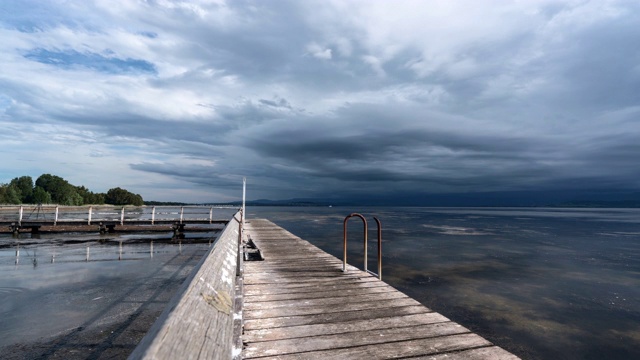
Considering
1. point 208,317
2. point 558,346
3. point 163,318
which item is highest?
point 163,318

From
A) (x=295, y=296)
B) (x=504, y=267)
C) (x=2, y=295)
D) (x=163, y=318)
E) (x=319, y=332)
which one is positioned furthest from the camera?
(x=504, y=267)

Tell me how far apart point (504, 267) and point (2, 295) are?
19.5 metres

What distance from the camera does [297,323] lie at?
4.36 meters

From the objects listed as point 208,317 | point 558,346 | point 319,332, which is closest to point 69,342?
point 319,332

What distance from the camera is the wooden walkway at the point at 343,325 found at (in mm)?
3566

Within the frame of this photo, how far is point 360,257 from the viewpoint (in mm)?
17156

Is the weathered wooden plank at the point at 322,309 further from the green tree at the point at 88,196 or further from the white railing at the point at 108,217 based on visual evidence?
the green tree at the point at 88,196

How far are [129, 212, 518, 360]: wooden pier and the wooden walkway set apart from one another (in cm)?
1

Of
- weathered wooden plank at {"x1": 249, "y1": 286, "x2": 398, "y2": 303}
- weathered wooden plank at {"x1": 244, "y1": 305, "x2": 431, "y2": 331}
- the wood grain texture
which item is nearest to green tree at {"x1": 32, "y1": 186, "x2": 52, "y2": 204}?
weathered wooden plank at {"x1": 249, "y1": 286, "x2": 398, "y2": 303}

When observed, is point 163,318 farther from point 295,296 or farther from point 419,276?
point 419,276

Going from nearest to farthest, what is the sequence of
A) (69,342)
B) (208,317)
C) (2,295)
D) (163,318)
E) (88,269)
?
(163,318) < (208,317) < (69,342) < (2,295) < (88,269)

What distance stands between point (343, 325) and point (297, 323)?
631 mm

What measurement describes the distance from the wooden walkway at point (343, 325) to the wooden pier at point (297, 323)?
0.04 feet

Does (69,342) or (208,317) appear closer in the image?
(208,317)
